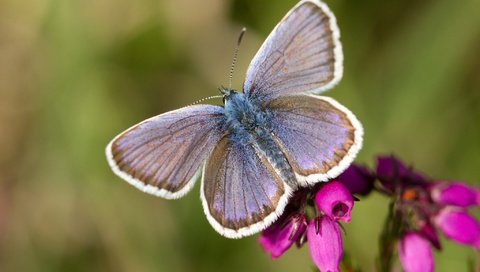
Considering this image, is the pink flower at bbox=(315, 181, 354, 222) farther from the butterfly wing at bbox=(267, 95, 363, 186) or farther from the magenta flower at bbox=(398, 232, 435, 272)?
the magenta flower at bbox=(398, 232, 435, 272)

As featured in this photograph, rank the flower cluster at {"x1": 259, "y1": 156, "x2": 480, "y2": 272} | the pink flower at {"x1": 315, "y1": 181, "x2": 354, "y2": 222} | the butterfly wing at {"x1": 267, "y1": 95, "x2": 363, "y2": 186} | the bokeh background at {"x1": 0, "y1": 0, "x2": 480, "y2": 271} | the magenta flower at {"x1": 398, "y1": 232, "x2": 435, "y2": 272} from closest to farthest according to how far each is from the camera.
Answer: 1. the pink flower at {"x1": 315, "y1": 181, "x2": 354, "y2": 222}
2. the butterfly wing at {"x1": 267, "y1": 95, "x2": 363, "y2": 186}
3. the flower cluster at {"x1": 259, "y1": 156, "x2": 480, "y2": 272}
4. the magenta flower at {"x1": 398, "y1": 232, "x2": 435, "y2": 272}
5. the bokeh background at {"x1": 0, "y1": 0, "x2": 480, "y2": 271}

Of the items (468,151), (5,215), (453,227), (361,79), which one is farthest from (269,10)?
(453,227)

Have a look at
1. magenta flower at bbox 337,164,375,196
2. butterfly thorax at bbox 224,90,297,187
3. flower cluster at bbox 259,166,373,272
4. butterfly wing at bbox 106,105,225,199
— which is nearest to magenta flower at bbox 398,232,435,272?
magenta flower at bbox 337,164,375,196

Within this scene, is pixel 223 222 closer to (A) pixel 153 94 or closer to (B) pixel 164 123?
(B) pixel 164 123

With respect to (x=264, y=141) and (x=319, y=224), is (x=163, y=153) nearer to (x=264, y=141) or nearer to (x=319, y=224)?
(x=264, y=141)

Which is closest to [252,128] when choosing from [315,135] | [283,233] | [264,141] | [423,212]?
[264,141]
